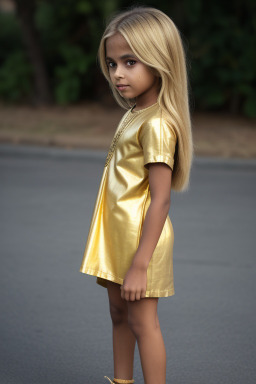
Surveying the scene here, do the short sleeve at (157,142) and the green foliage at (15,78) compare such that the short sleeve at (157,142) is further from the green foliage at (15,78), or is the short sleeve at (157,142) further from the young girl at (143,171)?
the green foliage at (15,78)

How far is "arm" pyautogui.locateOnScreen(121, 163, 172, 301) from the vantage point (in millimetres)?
2328

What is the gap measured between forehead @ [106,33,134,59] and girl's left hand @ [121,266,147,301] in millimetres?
763

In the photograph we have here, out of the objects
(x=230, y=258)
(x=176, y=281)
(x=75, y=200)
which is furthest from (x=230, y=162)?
(x=176, y=281)

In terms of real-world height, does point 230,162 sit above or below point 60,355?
above

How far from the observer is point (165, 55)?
2381 millimetres

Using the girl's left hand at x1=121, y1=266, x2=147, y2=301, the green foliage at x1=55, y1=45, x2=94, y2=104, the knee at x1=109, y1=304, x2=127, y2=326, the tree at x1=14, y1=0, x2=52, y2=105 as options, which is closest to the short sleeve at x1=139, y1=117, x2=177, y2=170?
the girl's left hand at x1=121, y1=266, x2=147, y2=301

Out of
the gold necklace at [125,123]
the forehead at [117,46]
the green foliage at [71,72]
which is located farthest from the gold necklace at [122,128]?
the green foliage at [71,72]

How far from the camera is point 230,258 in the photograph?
211 inches

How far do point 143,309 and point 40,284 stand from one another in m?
2.32

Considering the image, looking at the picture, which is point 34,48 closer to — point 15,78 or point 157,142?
point 15,78

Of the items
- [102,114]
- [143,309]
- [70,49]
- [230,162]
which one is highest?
[70,49]

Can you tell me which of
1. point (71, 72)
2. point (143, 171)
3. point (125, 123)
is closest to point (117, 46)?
point (125, 123)

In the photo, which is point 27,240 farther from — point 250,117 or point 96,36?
point 96,36

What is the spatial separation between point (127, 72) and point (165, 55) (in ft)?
0.49
